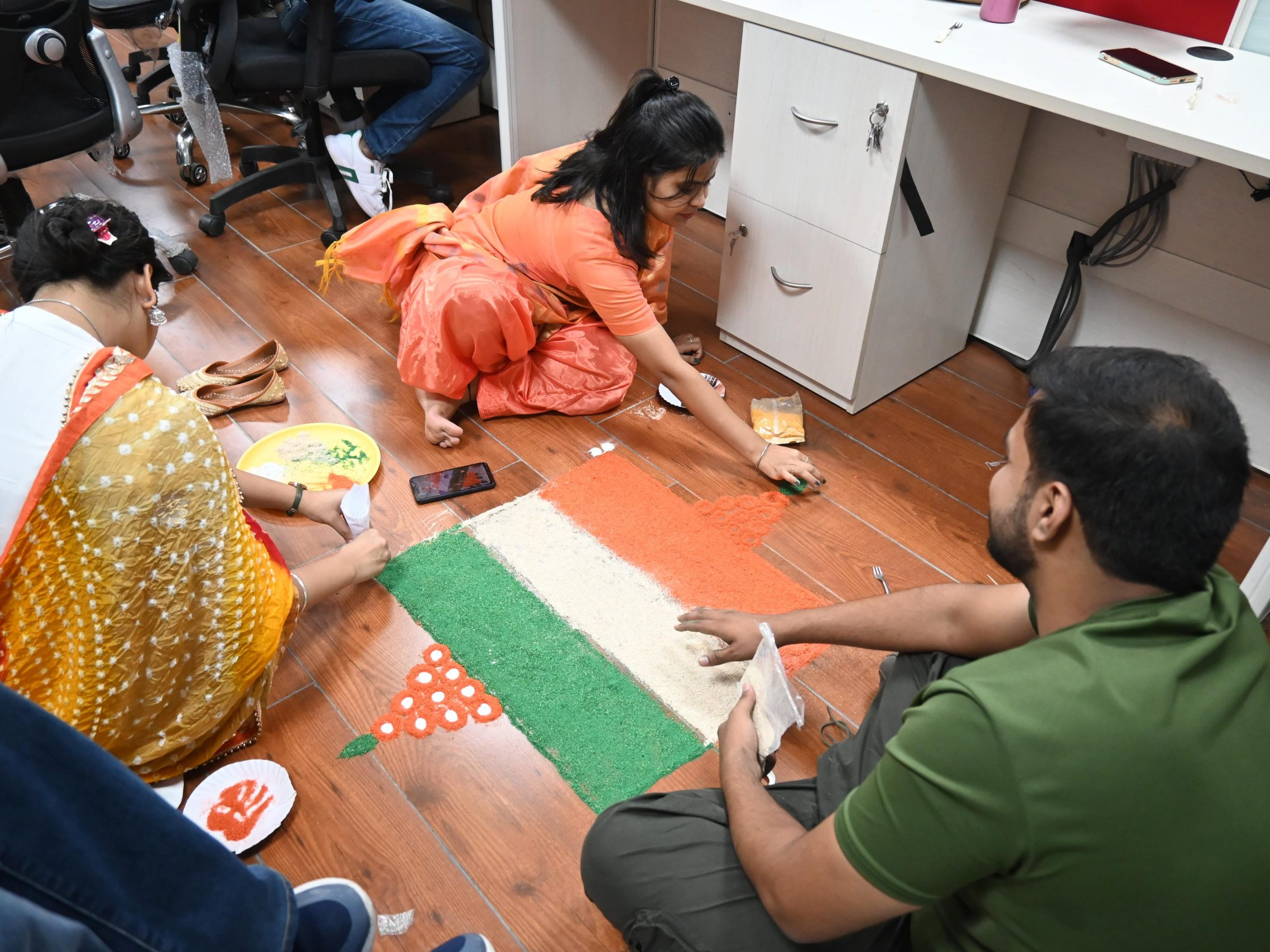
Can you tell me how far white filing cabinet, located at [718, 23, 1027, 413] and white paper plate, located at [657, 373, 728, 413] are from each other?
0.15 metres

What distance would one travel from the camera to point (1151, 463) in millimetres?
767

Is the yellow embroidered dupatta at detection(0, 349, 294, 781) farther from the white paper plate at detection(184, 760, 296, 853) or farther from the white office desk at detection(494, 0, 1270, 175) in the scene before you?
the white office desk at detection(494, 0, 1270, 175)

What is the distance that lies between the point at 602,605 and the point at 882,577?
524 mm

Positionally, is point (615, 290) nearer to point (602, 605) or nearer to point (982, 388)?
point (602, 605)

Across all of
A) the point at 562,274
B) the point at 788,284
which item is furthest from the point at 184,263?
the point at 788,284

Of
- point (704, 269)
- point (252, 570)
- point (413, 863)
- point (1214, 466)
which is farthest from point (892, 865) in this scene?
point (704, 269)

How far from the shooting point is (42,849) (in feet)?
2.35

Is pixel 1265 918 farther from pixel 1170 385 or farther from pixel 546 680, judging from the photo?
pixel 546 680

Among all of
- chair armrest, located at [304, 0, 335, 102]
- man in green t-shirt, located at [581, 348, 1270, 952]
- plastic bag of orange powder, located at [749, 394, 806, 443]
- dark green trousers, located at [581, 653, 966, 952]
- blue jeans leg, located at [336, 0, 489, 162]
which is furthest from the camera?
blue jeans leg, located at [336, 0, 489, 162]

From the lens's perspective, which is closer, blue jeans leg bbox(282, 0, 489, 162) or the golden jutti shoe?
the golden jutti shoe

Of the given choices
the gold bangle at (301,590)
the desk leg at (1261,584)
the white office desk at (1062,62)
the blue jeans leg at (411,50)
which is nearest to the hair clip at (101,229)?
the gold bangle at (301,590)

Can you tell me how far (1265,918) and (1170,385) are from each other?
422mm

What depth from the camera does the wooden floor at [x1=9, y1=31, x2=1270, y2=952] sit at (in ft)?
4.43

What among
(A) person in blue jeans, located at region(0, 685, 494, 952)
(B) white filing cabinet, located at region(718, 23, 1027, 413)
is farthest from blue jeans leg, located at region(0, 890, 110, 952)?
(B) white filing cabinet, located at region(718, 23, 1027, 413)
